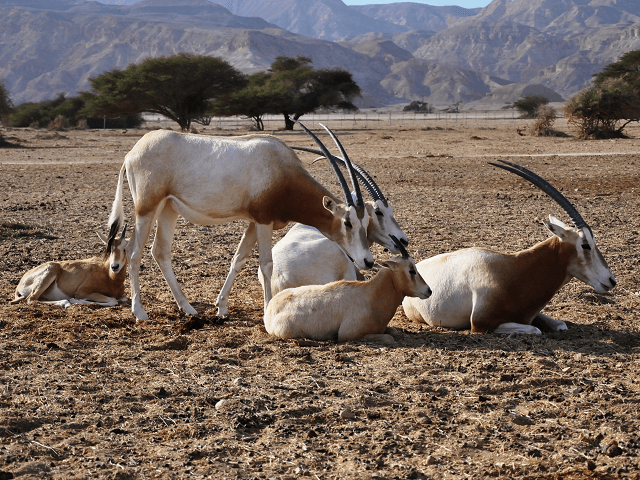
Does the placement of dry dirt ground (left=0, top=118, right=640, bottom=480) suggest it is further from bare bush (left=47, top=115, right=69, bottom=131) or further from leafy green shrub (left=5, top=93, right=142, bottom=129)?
leafy green shrub (left=5, top=93, right=142, bottom=129)

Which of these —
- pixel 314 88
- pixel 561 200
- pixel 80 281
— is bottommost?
pixel 80 281

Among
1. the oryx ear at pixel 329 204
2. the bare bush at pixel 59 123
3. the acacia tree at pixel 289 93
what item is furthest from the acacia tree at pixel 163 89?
the oryx ear at pixel 329 204

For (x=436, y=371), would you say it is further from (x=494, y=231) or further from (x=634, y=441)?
(x=494, y=231)

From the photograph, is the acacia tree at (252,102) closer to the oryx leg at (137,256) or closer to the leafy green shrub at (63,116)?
the leafy green shrub at (63,116)

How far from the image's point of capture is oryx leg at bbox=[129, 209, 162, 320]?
6.64m

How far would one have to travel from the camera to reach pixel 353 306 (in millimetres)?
5742

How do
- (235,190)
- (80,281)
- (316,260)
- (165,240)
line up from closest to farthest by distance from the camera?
1. (235,190)
2. (316,260)
3. (165,240)
4. (80,281)

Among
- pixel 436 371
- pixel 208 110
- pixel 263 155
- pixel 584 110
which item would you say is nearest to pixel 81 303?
pixel 263 155

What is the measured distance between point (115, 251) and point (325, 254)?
2302 mm

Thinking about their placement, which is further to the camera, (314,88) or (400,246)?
(314,88)

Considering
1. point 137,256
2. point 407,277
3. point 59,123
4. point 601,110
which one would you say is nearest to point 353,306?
point 407,277

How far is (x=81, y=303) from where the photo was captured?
7.18 m

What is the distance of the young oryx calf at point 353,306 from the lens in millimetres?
5746

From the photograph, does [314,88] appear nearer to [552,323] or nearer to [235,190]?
[235,190]
